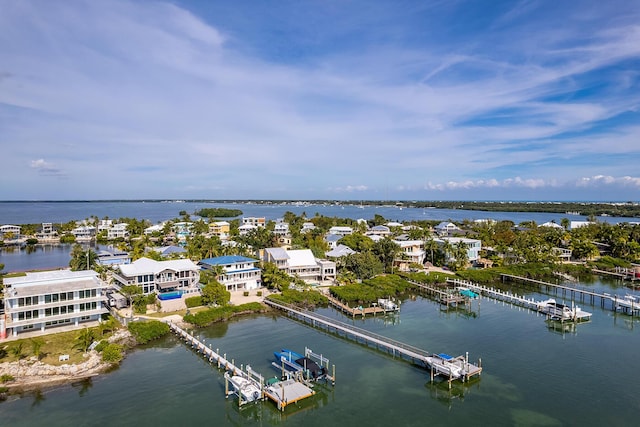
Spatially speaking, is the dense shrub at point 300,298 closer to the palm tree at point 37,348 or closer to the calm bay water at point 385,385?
the calm bay water at point 385,385

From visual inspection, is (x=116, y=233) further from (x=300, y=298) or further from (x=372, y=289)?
(x=372, y=289)

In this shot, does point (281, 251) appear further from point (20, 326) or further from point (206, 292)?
point (20, 326)

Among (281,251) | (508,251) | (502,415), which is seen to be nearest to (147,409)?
(502,415)

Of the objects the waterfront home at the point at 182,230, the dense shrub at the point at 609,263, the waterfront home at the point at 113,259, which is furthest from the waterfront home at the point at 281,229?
the dense shrub at the point at 609,263

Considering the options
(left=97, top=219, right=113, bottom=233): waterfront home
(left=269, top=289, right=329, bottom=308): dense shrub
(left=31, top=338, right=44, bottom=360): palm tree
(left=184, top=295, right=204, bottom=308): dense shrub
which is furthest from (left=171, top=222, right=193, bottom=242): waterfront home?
(left=31, top=338, right=44, bottom=360): palm tree

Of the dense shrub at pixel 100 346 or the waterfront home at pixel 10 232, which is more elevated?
the waterfront home at pixel 10 232

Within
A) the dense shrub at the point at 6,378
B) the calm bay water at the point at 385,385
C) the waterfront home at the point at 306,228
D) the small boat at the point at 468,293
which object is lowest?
the calm bay water at the point at 385,385
